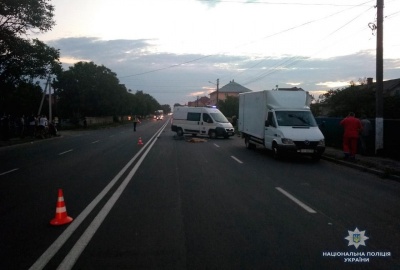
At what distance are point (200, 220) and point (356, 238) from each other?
2.41 meters

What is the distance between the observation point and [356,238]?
237 inches

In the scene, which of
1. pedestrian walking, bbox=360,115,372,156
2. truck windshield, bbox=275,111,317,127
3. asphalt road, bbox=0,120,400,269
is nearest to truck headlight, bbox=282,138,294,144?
truck windshield, bbox=275,111,317,127

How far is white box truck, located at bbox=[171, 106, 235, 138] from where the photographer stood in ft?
103

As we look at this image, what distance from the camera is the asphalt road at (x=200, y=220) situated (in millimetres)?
5133

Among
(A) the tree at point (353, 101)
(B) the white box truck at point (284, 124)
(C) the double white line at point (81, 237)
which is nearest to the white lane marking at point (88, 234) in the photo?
(C) the double white line at point (81, 237)

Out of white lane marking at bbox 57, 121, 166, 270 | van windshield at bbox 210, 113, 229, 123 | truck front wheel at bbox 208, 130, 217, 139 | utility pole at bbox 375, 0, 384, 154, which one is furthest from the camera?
van windshield at bbox 210, 113, 229, 123

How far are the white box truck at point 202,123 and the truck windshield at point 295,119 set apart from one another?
13610 mm

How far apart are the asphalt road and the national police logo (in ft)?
0.14

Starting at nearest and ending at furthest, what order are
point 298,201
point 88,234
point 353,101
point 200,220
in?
1. point 88,234
2. point 200,220
3. point 298,201
4. point 353,101

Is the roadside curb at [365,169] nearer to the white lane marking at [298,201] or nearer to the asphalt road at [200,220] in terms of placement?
the asphalt road at [200,220]

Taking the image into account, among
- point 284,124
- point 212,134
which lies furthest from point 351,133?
point 212,134

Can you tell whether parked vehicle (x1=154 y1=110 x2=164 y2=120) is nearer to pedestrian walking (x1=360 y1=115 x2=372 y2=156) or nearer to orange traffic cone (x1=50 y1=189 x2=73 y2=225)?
pedestrian walking (x1=360 y1=115 x2=372 y2=156)

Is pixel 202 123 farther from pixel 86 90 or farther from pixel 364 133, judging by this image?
pixel 86 90

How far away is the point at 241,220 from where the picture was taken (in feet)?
22.8
